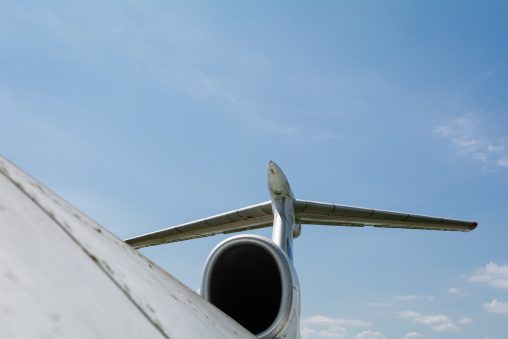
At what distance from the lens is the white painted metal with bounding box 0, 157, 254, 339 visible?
928 mm

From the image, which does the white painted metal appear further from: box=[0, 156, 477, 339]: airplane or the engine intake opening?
the engine intake opening

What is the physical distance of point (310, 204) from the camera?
7.86m

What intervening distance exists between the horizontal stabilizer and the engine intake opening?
10.2 ft

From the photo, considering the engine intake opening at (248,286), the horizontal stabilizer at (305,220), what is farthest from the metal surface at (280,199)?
the engine intake opening at (248,286)

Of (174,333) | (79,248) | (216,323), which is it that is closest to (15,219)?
(79,248)

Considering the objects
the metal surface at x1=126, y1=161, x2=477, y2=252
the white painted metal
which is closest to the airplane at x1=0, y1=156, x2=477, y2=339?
the white painted metal

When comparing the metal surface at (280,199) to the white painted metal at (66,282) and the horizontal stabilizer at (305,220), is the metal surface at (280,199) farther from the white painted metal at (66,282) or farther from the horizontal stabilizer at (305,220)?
the white painted metal at (66,282)

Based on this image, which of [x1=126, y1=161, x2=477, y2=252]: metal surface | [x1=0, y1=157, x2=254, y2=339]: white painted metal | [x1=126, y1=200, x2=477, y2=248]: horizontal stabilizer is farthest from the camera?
[x1=126, y1=200, x2=477, y2=248]: horizontal stabilizer

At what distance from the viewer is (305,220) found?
26.9ft

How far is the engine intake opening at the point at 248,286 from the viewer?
4.35 metres

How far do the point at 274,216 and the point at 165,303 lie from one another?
610 centimetres

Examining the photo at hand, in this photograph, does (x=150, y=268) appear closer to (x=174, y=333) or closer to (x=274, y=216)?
(x=174, y=333)

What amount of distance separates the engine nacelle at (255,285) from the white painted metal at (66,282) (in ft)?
8.71

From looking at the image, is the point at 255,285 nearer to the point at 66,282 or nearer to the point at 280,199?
the point at 280,199
